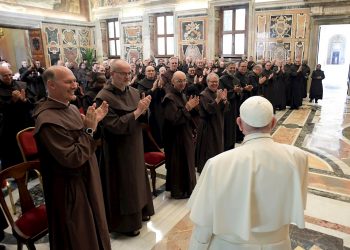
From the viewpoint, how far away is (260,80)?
873 centimetres

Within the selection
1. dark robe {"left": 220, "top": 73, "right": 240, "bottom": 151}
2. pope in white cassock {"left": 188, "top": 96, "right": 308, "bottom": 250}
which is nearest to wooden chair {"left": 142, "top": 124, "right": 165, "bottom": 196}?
dark robe {"left": 220, "top": 73, "right": 240, "bottom": 151}

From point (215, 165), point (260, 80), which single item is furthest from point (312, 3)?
point (215, 165)

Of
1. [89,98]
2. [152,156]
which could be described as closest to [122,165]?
[152,156]

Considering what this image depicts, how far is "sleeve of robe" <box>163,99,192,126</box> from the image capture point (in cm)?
411

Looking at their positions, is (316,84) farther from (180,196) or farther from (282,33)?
(180,196)

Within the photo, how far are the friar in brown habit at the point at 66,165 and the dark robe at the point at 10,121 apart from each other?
3.33 metres

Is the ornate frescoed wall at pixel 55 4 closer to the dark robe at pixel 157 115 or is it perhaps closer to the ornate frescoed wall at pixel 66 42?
the ornate frescoed wall at pixel 66 42

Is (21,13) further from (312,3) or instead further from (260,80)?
(312,3)

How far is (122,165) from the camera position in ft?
10.9

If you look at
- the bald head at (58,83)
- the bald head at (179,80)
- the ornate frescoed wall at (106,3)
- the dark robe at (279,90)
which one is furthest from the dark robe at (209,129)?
the ornate frescoed wall at (106,3)

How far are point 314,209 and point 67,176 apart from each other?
339 centimetres

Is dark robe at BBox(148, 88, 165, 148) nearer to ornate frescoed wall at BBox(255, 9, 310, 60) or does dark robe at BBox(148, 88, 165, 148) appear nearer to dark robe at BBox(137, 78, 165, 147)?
dark robe at BBox(137, 78, 165, 147)

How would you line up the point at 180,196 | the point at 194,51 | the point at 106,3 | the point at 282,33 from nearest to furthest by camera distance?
the point at 180,196 → the point at 282,33 → the point at 194,51 → the point at 106,3

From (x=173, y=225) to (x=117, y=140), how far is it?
135cm
